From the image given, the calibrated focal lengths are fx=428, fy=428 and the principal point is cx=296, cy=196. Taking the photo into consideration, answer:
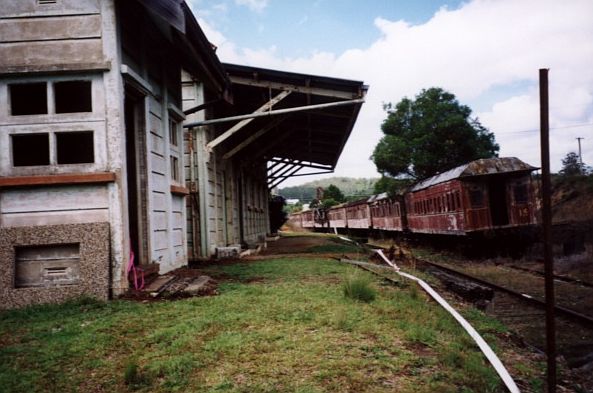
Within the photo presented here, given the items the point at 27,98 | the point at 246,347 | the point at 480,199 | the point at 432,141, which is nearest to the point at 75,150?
the point at 27,98

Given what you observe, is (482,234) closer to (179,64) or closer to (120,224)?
(179,64)

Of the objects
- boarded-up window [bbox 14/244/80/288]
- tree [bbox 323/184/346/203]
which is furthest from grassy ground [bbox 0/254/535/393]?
tree [bbox 323/184/346/203]

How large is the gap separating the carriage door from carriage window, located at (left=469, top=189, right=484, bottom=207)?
1.21m

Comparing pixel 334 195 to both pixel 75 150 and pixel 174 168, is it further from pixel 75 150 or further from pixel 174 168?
pixel 75 150

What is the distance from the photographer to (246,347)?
3629mm

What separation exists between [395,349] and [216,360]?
4.91ft

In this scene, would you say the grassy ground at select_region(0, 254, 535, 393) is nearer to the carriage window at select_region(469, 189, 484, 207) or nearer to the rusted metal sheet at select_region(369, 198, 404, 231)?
the carriage window at select_region(469, 189, 484, 207)

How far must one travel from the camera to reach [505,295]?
29.0ft

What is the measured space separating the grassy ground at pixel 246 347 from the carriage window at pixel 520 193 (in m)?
11.4

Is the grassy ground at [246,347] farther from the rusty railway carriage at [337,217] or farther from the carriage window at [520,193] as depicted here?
the rusty railway carriage at [337,217]

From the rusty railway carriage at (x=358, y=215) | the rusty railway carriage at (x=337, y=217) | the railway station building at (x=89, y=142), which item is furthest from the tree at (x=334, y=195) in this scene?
the railway station building at (x=89, y=142)

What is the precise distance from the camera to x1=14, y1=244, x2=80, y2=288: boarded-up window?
5291 mm

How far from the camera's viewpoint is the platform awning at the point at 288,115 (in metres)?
10.9

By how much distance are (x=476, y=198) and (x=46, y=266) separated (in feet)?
43.9
